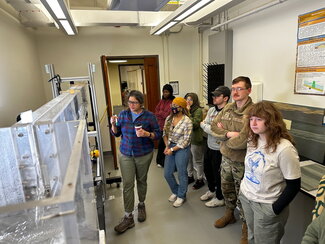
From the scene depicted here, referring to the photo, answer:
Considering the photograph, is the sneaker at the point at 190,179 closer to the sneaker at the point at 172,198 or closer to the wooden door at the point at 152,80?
the sneaker at the point at 172,198

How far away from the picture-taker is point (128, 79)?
10.4m

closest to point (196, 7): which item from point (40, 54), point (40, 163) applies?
point (40, 163)

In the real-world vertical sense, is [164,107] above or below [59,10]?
below

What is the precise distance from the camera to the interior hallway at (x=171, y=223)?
2.12 meters

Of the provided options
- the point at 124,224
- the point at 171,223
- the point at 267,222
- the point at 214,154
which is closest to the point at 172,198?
the point at 171,223

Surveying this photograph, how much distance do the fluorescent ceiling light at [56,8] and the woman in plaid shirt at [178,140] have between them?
4.91 ft

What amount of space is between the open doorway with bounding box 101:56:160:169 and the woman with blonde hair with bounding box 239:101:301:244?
147 centimetres

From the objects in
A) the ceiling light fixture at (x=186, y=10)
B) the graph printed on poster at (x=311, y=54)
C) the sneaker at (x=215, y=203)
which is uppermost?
the ceiling light fixture at (x=186, y=10)

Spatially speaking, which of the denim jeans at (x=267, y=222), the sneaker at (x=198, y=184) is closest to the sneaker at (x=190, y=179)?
the sneaker at (x=198, y=184)

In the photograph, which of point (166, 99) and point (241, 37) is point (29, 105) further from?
point (241, 37)

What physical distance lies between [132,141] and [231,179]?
1040 mm

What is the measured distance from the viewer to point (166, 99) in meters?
3.62

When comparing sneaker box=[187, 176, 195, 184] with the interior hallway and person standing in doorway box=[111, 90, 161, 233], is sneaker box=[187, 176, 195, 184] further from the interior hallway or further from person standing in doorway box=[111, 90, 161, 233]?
person standing in doorway box=[111, 90, 161, 233]

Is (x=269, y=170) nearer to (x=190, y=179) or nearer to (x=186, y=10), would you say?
(x=186, y=10)
